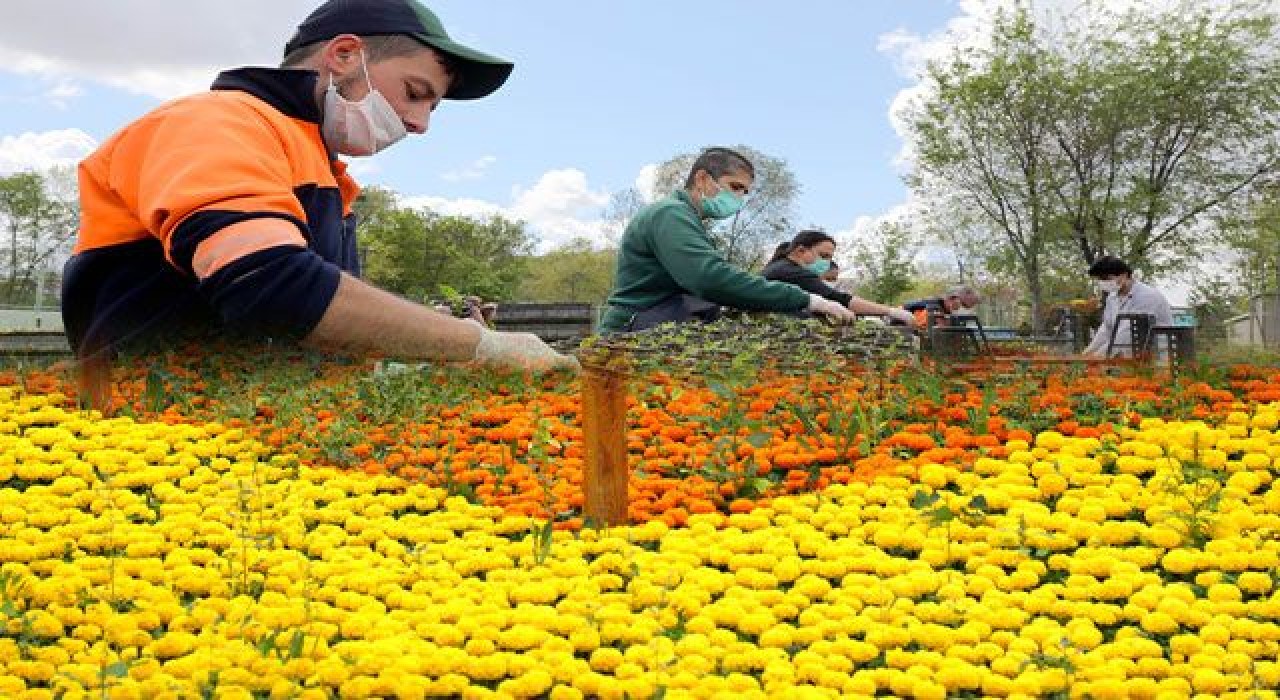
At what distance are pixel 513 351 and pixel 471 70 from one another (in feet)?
2.10

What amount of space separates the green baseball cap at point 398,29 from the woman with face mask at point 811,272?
436cm

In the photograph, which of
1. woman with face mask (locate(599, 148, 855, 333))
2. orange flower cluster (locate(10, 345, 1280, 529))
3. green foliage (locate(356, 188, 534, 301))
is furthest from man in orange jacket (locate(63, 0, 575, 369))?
green foliage (locate(356, 188, 534, 301))

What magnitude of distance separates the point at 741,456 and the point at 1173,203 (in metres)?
29.4

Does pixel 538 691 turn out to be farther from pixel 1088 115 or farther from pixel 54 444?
pixel 1088 115

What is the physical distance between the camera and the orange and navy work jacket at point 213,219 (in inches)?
75.0

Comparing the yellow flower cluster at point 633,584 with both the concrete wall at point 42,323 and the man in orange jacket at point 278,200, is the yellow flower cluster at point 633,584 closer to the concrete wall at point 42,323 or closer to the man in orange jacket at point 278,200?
the concrete wall at point 42,323

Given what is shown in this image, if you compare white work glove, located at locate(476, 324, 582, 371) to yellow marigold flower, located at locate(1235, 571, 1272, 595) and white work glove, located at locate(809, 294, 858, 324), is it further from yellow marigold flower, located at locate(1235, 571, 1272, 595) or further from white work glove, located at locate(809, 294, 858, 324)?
white work glove, located at locate(809, 294, 858, 324)

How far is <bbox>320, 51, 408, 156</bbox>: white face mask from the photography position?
2533 mm

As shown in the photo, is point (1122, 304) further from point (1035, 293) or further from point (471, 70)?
point (1035, 293)

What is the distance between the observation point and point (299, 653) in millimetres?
2766

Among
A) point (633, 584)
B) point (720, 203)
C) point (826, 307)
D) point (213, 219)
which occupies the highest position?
point (720, 203)

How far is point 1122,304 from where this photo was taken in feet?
38.2

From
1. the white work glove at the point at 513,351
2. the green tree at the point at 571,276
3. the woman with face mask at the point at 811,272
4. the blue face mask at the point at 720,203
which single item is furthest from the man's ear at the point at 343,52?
the green tree at the point at 571,276

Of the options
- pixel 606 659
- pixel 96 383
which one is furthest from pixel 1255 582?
pixel 96 383
